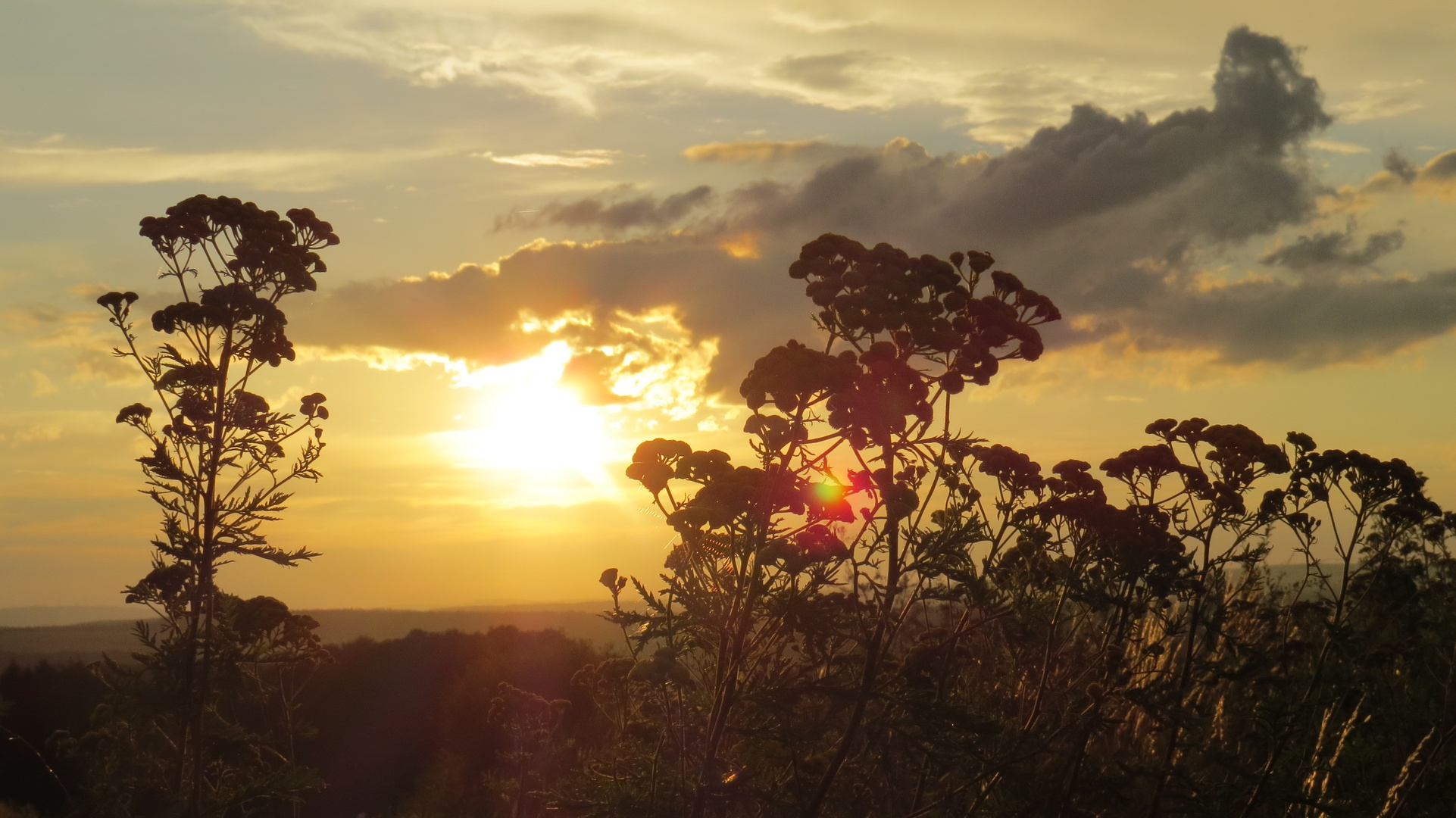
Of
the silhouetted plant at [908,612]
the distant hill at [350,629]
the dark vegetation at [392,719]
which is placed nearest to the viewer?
the silhouetted plant at [908,612]

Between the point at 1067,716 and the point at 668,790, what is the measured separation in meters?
3.39

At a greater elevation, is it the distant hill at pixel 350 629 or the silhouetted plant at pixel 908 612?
the silhouetted plant at pixel 908 612

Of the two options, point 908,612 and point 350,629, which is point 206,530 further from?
point 350,629

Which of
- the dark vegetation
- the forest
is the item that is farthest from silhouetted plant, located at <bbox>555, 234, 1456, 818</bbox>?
the dark vegetation

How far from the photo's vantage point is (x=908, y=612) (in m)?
7.82

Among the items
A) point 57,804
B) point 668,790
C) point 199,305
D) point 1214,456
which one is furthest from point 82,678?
point 1214,456

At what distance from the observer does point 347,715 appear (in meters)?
23.8

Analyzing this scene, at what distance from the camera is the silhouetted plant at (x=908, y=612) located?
21.4 feet

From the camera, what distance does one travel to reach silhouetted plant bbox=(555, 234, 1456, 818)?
6.54m

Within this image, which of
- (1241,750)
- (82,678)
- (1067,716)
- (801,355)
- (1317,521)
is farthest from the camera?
(82,678)

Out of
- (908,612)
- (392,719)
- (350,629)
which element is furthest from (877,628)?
(350,629)

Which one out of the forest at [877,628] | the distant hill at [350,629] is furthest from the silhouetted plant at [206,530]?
the distant hill at [350,629]

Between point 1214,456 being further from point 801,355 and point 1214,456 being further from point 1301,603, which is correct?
point 801,355

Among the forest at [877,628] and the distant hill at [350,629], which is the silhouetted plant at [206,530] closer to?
the forest at [877,628]
